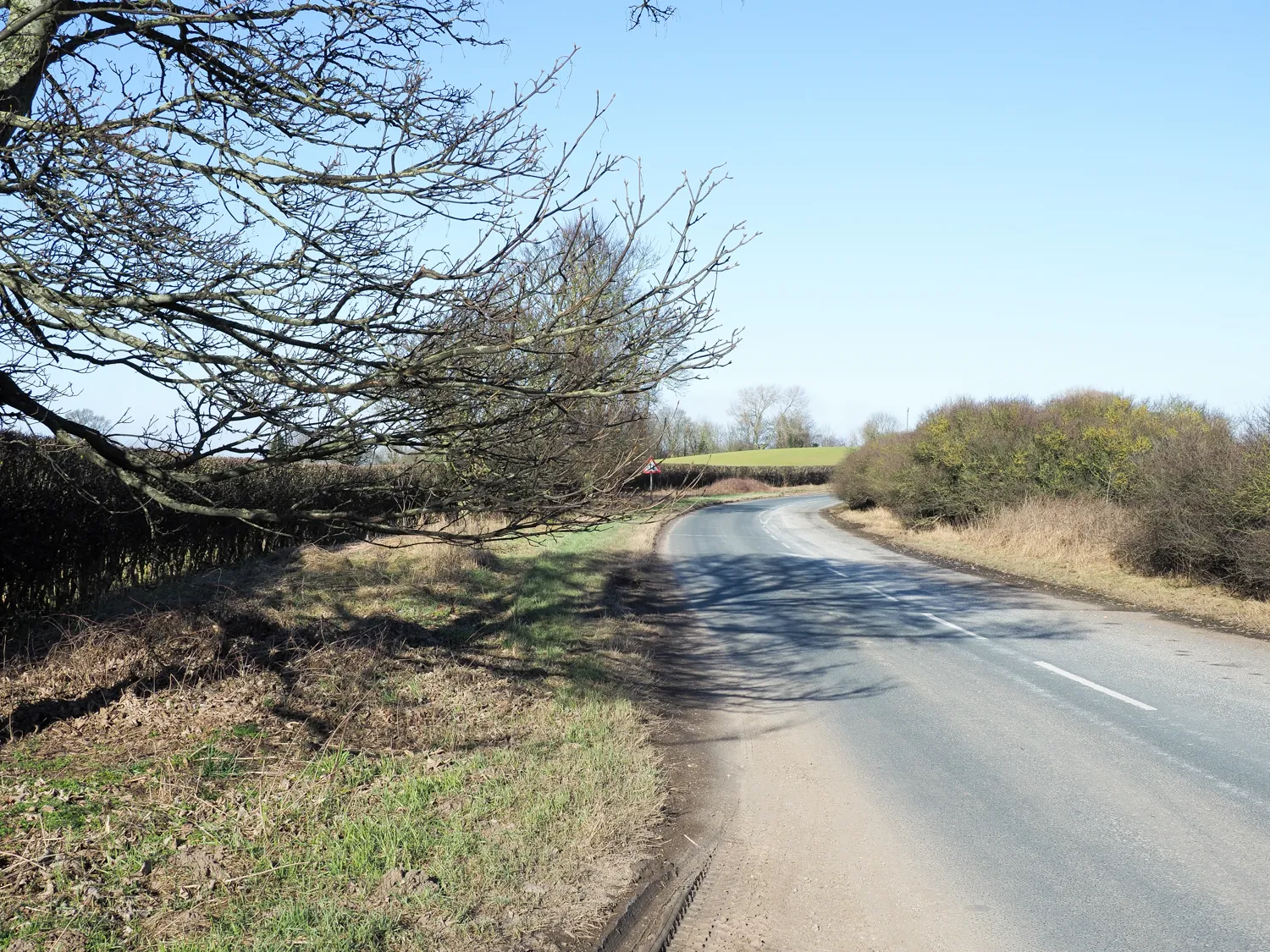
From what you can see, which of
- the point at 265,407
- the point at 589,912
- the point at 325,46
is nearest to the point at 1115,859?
the point at 589,912

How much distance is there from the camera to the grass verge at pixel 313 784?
408 centimetres

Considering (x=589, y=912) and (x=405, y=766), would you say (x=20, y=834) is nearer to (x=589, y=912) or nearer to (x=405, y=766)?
(x=405, y=766)

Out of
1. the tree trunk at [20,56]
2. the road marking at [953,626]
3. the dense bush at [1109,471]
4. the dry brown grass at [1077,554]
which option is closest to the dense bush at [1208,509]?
the dense bush at [1109,471]

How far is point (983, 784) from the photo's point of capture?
20.5 feet

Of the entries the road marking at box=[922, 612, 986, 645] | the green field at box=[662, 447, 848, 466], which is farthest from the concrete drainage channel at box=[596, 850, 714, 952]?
the green field at box=[662, 447, 848, 466]

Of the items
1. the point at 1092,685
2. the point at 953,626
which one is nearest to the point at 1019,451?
the point at 953,626

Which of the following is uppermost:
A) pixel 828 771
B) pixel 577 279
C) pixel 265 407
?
pixel 577 279

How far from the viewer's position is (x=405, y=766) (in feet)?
20.3

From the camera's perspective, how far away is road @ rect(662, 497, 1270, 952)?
4270 millimetres

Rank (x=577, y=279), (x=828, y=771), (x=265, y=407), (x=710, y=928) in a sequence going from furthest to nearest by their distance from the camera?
(x=828, y=771), (x=577, y=279), (x=265, y=407), (x=710, y=928)

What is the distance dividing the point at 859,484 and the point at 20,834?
138ft

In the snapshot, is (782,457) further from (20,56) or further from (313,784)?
(20,56)

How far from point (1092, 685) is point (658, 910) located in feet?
21.6

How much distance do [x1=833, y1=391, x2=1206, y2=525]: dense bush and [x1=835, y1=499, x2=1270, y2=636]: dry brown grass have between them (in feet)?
3.04
